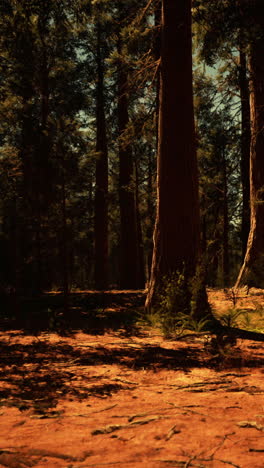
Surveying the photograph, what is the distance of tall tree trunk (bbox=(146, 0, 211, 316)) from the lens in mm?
7145

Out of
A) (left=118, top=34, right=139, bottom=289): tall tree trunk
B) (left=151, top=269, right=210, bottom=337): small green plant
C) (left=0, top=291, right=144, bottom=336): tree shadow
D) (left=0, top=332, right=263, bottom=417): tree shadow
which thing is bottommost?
(left=0, top=332, right=263, bottom=417): tree shadow

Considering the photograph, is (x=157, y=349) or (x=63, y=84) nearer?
(x=157, y=349)

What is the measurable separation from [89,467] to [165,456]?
461 millimetres

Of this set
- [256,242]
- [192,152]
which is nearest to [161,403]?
[192,152]

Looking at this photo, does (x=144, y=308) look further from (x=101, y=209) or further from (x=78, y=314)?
(x=101, y=209)

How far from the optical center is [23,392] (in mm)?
3730

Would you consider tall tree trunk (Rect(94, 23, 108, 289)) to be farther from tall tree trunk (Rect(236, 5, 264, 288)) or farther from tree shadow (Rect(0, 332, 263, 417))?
tree shadow (Rect(0, 332, 263, 417))

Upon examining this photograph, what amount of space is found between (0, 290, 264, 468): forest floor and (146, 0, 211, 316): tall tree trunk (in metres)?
1.50

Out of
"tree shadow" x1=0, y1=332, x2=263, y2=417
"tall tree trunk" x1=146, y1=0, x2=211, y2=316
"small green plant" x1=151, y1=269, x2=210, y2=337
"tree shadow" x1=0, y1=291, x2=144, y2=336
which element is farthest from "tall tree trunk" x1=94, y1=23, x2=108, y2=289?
"tree shadow" x1=0, y1=332, x2=263, y2=417

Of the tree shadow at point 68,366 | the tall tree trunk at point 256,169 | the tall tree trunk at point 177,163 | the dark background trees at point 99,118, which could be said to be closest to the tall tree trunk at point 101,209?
the dark background trees at point 99,118

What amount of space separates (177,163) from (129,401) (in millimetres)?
4880

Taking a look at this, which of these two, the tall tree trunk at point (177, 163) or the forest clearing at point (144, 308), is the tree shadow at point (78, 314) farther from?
the tall tree trunk at point (177, 163)

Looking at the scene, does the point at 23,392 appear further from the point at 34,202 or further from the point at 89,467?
the point at 34,202

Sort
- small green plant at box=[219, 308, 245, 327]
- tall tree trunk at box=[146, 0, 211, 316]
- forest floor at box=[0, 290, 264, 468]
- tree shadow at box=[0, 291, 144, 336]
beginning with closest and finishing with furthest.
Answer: forest floor at box=[0, 290, 264, 468]
small green plant at box=[219, 308, 245, 327]
tree shadow at box=[0, 291, 144, 336]
tall tree trunk at box=[146, 0, 211, 316]
